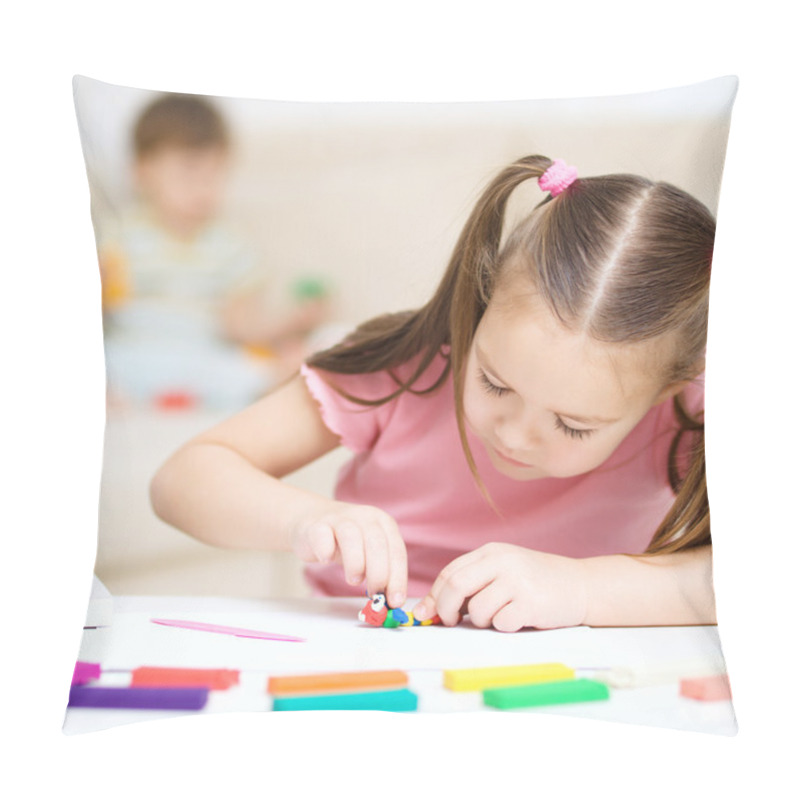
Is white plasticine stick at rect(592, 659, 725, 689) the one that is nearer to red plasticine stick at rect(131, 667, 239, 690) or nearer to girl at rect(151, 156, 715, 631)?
girl at rect(151, 156, 715, 631)

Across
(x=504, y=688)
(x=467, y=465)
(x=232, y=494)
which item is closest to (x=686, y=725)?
(x=504, y=688)

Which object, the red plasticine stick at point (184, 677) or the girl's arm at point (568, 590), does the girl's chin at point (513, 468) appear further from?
the red plasticine stick at point (184, 677)

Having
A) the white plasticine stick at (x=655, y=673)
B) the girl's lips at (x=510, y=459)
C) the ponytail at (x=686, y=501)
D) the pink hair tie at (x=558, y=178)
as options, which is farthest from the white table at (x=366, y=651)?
Result: the pink hair tie at (x=558, y=178)

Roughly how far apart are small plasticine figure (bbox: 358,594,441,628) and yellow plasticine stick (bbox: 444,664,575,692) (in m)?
0.12

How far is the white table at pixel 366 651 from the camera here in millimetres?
1310

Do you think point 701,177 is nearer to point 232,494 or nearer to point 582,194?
point 582,194

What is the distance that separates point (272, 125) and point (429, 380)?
1.34ft

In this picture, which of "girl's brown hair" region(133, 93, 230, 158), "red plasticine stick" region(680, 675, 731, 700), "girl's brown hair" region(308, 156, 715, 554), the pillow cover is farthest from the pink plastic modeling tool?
"girl's brown hair" region(133, 93, 230, 158)

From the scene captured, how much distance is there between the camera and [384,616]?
56.6 inches

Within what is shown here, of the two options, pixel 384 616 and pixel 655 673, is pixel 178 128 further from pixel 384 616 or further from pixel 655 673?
pixel 655 673

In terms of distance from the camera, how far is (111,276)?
1.46 metres

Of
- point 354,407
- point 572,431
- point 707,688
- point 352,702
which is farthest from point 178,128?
point 707,688

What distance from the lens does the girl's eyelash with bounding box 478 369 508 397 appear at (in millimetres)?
1457

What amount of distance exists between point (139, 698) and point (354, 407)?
494 mm
